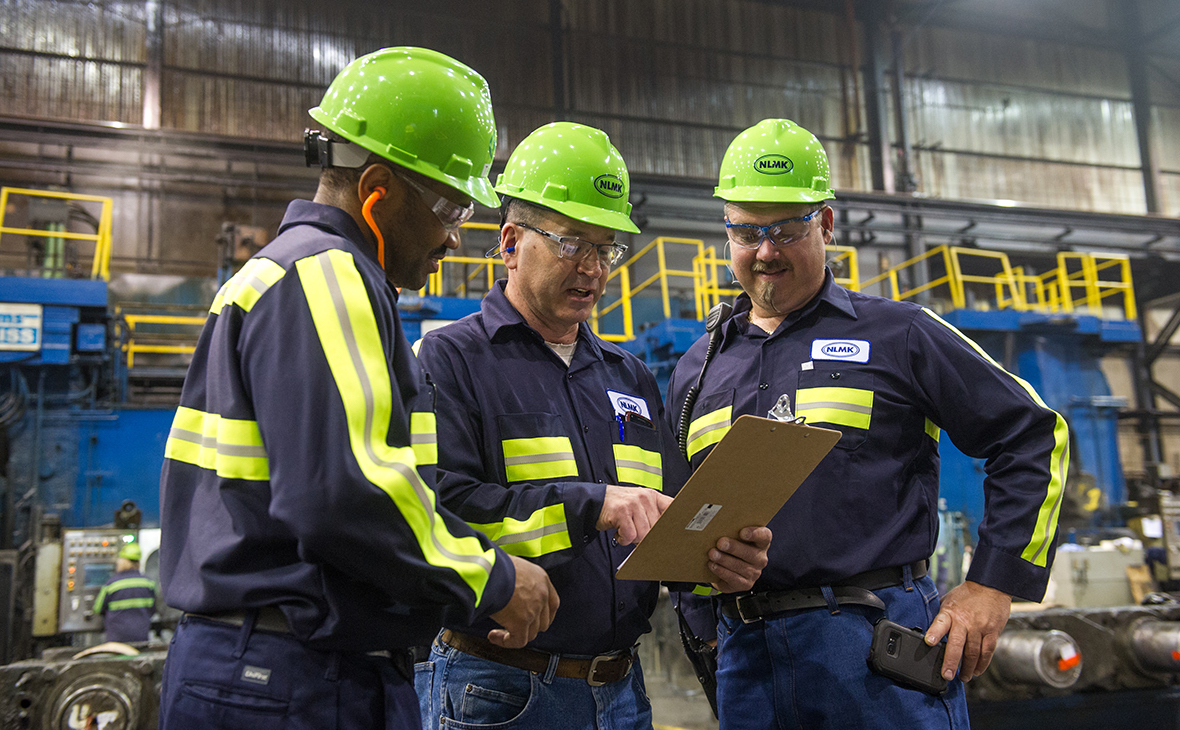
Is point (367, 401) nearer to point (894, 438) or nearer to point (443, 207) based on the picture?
point (443, 207)

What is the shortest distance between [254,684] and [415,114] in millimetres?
1169

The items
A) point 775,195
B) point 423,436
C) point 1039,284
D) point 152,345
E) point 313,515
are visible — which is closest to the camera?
point 313,515

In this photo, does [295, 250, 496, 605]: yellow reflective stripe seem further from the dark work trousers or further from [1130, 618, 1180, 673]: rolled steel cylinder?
[1130, 618, 1180, 673]: rolled steel cylinder

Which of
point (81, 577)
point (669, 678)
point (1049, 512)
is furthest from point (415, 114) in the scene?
point (81, 577)

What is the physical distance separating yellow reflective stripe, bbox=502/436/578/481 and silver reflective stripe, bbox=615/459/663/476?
0.66ft

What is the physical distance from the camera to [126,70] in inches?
551

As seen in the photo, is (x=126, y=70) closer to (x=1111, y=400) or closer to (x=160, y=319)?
(x=160, y=319)

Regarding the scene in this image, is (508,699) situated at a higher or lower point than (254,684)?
lower

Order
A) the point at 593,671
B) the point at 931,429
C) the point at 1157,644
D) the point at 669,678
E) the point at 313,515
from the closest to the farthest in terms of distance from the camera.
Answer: the point at 313,515, the point at 593,671, the point at 931,429, the point at 1157,644, the point at 669,678

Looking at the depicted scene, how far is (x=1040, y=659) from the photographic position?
14.4 feet

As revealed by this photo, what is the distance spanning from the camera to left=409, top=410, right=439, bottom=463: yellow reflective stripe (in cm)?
159

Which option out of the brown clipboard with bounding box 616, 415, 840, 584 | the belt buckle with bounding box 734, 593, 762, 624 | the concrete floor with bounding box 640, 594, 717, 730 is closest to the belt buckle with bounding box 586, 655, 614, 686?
the brown clipboard with bounding box 616, 415, 840, 584

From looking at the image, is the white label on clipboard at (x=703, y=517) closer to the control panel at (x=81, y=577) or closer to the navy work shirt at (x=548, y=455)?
the navy work shirt at (x=548, y=455)

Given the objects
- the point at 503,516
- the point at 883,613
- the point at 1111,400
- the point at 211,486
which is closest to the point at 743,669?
the point at 883,613
